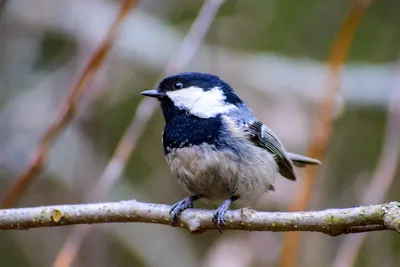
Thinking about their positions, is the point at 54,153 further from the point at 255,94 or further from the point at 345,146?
the point at 345,146

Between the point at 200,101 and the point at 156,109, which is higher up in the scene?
the point at 200,101

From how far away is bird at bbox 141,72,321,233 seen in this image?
7.48 feet

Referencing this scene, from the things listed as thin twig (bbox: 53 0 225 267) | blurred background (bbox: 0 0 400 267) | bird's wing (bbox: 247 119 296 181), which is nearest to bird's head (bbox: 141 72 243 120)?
bird's wing (bbox: 247 119 296 181)

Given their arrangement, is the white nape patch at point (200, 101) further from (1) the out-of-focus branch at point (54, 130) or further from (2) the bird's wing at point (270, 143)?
(1) the out-of-focus branch at point (54, 130)

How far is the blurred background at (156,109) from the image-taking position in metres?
3.68

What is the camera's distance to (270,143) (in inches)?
102

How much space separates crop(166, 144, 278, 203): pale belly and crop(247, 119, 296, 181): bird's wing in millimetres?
86

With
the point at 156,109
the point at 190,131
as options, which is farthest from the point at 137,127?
the point at 156,109

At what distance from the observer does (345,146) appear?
4.14 metres

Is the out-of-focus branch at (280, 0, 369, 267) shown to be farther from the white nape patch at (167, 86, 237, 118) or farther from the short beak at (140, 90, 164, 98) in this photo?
the short beak at (140, 90, 164, 98)

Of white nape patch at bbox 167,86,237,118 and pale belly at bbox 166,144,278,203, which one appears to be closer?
pale belly at bbox 166,144,278,203

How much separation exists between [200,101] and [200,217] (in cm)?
68

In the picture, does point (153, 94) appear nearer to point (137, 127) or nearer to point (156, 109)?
point (137, 127)

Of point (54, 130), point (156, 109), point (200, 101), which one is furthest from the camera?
point (156, 109)
